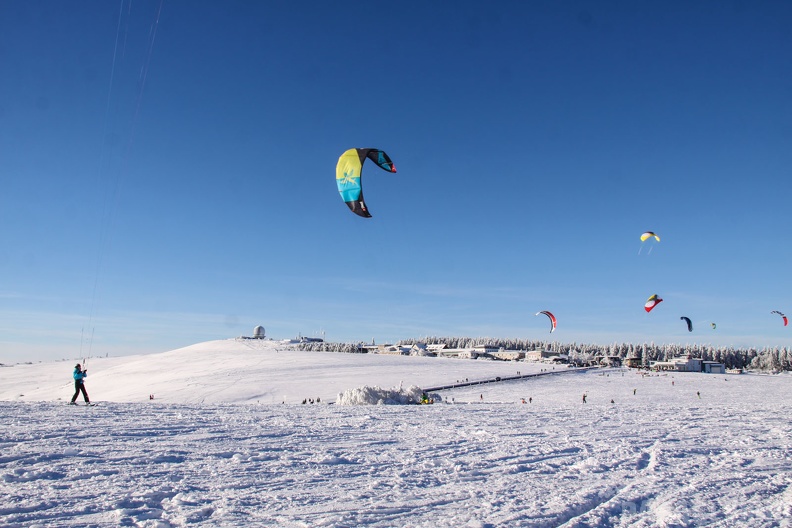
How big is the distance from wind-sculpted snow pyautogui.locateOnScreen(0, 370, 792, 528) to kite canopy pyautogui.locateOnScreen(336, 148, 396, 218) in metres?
7.25

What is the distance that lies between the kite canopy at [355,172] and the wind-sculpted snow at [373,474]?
7.25 m

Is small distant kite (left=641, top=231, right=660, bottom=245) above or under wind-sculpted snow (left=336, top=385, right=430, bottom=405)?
above

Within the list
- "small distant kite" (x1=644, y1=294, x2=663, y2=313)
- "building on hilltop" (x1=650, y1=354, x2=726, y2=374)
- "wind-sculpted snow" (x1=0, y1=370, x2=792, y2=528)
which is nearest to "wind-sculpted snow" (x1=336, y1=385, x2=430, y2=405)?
"wind-sculpted snow" (x1=0, y1=370, x2=792, y2=528)

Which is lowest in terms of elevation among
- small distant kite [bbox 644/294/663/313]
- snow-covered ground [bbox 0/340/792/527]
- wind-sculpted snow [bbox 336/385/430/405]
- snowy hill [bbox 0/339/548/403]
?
snowy hill [bbox 0/339/548/403]

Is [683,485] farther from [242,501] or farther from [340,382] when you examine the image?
[340,382]

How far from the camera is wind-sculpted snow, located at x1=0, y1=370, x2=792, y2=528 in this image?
4.76 meters

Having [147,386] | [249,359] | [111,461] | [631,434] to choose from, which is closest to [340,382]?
[147,386]

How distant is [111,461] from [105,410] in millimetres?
6544

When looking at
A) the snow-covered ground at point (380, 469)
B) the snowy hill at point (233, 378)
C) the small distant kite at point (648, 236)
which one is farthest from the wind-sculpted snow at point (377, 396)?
the small distant kite at point (648, 236)

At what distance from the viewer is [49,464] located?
6.17m

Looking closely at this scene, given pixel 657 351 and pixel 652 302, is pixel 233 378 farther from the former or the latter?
pixel 657 351

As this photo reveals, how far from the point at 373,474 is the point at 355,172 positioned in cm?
1164

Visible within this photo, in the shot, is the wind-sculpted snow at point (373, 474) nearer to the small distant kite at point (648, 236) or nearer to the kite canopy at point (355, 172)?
the kite canopy at point (355, 172)

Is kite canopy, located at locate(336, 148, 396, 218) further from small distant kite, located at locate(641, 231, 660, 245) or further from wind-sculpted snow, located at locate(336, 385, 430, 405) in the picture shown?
small distant kite, located at locate(641, 231, 660, 245)
